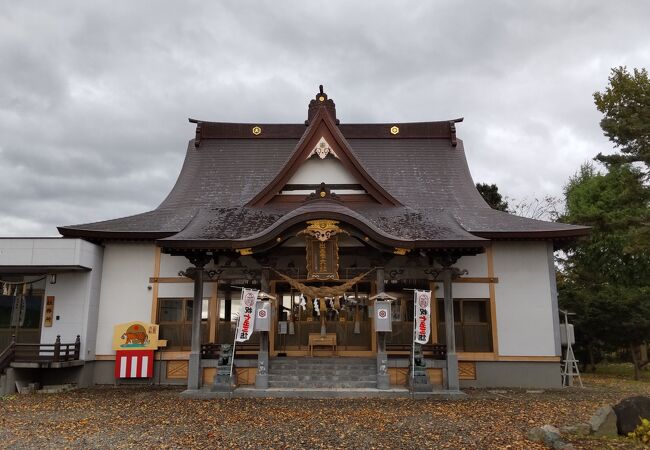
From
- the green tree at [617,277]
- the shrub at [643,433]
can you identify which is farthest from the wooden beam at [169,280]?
the green tree at [617,277]

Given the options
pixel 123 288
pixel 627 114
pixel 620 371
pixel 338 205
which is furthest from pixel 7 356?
pixel 620 371

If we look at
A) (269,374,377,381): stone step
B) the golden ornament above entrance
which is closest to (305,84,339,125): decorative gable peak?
the golden ornament above entrance

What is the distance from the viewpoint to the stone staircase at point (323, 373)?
1348cm

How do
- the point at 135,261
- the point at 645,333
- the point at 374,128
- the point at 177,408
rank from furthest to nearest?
the point at 374,128, the point at 645,333, the point at 135,261, the point at 177,408

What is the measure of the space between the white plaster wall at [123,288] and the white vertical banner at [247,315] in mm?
4204

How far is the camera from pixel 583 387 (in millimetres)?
15398

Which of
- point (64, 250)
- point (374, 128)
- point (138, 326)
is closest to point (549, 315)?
point (374, 128)

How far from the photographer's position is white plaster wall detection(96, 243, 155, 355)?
15.8 meters

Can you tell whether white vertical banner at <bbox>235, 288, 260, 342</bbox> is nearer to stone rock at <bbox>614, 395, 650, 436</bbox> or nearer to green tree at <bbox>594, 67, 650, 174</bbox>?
stone rock at <bbox>614, 395, 650, 436</bbox>

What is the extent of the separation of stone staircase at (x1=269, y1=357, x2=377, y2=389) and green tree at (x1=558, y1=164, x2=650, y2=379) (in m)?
9.87

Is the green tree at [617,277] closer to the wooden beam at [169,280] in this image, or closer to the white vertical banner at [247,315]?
the white vertical banner at [247,315]

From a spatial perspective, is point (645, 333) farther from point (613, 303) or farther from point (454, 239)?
point (454, 239)

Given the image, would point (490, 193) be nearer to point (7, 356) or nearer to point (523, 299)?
point (523, 299)

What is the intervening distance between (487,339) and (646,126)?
9.34m
